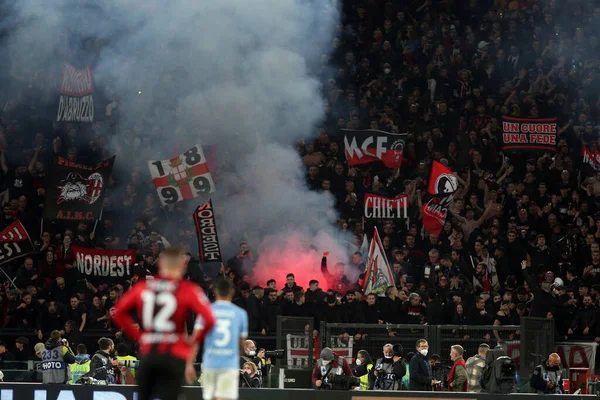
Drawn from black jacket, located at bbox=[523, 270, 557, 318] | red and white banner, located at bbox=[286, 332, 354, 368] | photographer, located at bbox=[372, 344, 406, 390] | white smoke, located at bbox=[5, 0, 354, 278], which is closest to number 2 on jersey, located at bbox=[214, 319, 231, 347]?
photographer, located at bbox=[372, 344, 406, 390]

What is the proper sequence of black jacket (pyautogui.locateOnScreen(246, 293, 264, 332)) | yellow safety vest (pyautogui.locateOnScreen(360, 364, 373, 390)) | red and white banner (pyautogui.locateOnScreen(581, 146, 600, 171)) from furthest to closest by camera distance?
1. red and white banner (pyautogui.locateOnScreen(581, 146, 600, 171))
2. black jacket (pyautogui.locateOnScreen(246, 293, 264, 332))
3. yellow safety vest (pyautogui.locateOnScreen(360, 364, 373, 390))

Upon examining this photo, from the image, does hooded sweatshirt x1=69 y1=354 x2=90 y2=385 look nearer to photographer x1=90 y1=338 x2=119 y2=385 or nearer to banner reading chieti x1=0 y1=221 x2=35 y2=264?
photographer x1=90 y1=338 x2=119 y2=385

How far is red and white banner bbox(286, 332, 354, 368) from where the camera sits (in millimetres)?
15891

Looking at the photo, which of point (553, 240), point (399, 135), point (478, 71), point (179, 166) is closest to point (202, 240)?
point (179, 166)

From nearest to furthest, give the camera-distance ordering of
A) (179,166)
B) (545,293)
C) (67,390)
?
(67,390) < (545,293) < (179,166)

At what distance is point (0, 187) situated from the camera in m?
21.6

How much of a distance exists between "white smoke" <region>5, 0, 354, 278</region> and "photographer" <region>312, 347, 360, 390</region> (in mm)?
6964

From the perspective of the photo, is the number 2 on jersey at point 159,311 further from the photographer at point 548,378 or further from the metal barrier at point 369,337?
the metal barrier at point 369,337

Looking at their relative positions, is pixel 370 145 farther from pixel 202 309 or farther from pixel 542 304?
pixel 202 309

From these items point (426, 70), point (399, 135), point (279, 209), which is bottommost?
point (279, 209)

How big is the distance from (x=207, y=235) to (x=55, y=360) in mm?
4388

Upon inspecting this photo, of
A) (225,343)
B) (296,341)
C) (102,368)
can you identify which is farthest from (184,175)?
(225,343)

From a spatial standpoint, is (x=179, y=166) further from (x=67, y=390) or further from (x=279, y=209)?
(x=67, y=390)

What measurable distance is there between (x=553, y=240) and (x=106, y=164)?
7937mm
